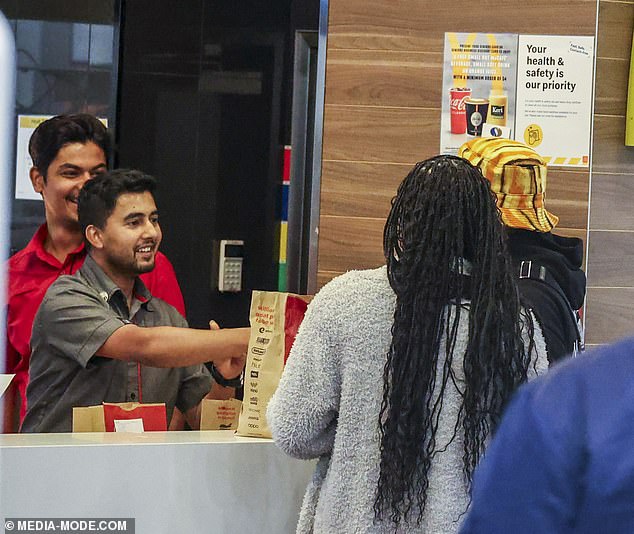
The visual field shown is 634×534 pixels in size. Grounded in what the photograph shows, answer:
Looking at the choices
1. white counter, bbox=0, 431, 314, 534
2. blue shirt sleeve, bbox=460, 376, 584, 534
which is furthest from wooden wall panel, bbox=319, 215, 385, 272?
blue shirt sleeve, bbox=460, 376, 584, 534

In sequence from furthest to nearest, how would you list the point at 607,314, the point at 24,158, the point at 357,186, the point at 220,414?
the point at 24,158 < the point at 607,314 < the point at 357,186 < the point at 220,414

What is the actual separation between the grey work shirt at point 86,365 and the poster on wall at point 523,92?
1064mm

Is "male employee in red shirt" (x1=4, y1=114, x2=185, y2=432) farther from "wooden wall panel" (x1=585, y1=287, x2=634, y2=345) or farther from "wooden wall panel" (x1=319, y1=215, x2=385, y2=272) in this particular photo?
"wooden wall panel" (x1=585, y1=287, x2=634, y2=345)

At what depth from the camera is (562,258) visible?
2.37 m

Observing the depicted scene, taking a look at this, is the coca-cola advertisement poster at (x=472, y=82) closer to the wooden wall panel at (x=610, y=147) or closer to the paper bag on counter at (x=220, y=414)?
the wooden wall panel at (x=610, y=147)

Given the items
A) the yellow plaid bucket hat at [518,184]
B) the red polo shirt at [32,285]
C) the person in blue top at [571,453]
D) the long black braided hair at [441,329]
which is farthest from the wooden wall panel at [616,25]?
the person in blue top at [571,453]

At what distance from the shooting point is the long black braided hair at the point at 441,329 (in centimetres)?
183

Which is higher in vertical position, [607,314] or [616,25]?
[616,25]

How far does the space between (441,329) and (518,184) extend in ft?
2.84

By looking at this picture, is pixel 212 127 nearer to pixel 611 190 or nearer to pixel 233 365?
pixel 611 190

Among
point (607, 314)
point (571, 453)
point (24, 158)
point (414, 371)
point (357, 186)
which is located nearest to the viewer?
point (571, 453)

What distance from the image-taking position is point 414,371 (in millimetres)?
1817

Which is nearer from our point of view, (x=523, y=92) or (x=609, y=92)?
(x=523, y=92)

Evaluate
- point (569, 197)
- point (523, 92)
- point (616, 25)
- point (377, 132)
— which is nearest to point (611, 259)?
point (569, 197)
